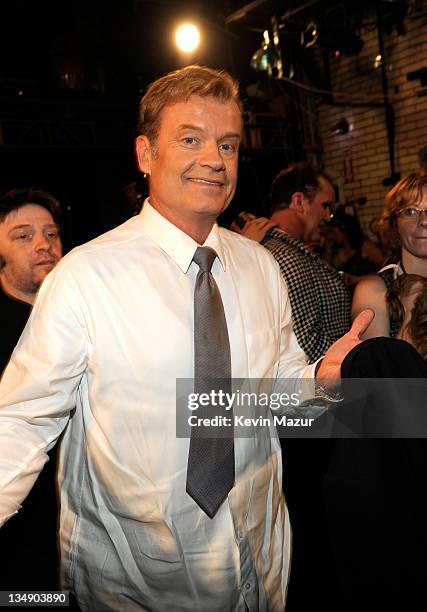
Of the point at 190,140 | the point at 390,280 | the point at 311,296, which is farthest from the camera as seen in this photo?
the point at 311,296

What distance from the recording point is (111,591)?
1.64 meters

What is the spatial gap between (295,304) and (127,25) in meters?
6.60

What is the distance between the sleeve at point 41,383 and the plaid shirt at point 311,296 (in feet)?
4.94

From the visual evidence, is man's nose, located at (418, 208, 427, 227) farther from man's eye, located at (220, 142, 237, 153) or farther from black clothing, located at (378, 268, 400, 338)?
man's eye, located at (220, 142, 237, 153)

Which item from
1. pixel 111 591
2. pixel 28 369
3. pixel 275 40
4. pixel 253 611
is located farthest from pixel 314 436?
pixel 275 40

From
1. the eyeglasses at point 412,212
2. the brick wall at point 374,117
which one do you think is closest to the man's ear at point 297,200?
the eyeglasses at point 412,212

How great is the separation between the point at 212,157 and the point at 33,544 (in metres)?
1.26

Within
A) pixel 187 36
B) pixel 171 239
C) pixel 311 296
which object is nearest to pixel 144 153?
pixel 171 239

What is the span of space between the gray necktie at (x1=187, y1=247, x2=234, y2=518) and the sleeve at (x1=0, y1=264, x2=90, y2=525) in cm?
28

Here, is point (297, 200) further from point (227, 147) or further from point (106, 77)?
point (106, 77)

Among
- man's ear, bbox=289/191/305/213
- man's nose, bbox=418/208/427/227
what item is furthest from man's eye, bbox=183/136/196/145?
man's ear, bbox=289/191/305/213

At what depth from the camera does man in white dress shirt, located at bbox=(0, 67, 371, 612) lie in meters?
1.59

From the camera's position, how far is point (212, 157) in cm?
172

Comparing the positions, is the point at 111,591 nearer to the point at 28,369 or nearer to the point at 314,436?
the point at 28,369
